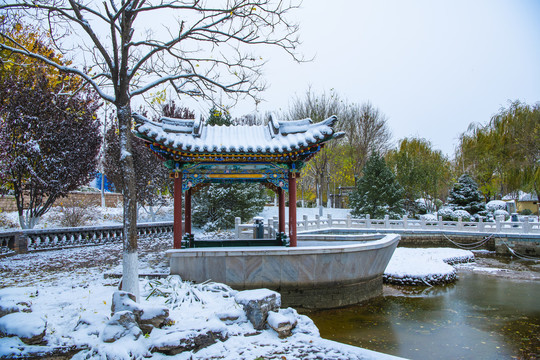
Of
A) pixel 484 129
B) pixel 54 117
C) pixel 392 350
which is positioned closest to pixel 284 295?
pixel 392 350

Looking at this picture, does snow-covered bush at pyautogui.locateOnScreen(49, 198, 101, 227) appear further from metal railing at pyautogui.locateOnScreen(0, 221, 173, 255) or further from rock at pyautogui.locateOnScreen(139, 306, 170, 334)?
rock at pyautogui.locateOnScreen(139, 306, 170, 334)

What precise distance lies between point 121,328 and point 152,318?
0.52 meters

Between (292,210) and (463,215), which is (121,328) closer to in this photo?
(292,210)

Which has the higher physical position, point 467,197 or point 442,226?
point 467,197

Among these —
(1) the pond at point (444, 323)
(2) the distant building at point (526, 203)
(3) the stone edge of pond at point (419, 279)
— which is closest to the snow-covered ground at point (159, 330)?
(1) the pond at point (444, 323)

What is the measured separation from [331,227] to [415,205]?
41.7 ft

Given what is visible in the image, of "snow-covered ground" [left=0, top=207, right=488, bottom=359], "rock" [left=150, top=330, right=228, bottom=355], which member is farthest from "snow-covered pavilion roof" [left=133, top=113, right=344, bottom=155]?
"rock" [left=150, top=330, right=228, bottom=355]

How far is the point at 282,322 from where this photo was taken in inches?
208

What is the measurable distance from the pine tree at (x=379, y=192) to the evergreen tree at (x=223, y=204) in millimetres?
8461

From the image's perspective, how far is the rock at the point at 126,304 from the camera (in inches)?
192

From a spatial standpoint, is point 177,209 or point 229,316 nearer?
point 229,316

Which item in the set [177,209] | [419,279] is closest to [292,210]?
[177,209]

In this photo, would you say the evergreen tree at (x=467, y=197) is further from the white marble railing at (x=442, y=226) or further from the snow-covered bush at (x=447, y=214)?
the white marble railing at (x=442, y=226)

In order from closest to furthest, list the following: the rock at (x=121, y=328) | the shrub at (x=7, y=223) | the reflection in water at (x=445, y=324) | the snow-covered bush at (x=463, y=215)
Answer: the rock at (x=121, y=328) < the reflection in water at (x=445, y=324) < the shrub at (x=7, y=223) < the snow-covered bush at (x=463, y=215)
